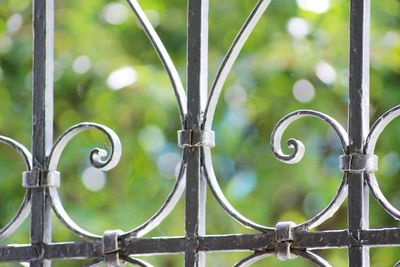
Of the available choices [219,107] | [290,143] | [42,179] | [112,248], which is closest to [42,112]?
[42,179]

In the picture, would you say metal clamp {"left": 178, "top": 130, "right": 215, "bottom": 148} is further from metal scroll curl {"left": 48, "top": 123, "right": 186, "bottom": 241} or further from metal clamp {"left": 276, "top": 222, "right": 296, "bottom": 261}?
metal clamp {"left": 276, "top": 222, "right": 296, "bottom": 261}

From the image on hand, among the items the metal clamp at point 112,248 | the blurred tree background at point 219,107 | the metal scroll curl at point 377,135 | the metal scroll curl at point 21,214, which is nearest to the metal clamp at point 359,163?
the metal scroll curl at point 377,135

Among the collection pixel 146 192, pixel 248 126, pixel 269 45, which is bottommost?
pixel 146 192

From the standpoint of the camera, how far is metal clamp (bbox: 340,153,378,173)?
0.97 m

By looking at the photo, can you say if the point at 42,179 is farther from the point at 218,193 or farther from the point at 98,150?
the point at 218,193

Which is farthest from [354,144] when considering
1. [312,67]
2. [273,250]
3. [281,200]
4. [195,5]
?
[281,200]

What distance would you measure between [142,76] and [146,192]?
0.35m

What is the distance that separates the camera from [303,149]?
1023 millimetres

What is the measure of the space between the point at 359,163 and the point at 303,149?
0.07 meters

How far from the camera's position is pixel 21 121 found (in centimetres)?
302

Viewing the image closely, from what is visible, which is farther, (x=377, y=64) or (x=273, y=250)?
(x=377, y=64)

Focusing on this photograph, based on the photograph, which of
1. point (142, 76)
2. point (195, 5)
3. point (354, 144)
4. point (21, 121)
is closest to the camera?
point (354, 144)

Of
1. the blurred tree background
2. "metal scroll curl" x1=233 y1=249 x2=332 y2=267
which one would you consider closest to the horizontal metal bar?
"metal scroll curl" x1=233 y1=249 x2=332 y2=267

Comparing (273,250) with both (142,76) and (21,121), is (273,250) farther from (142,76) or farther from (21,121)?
(21,121)
